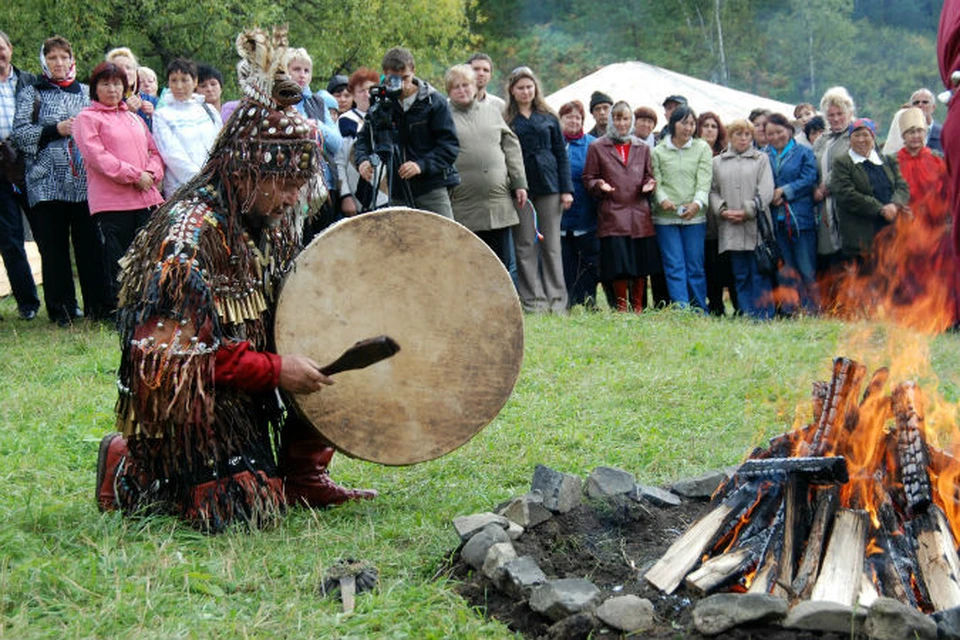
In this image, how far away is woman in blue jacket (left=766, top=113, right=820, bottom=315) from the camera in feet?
34.7

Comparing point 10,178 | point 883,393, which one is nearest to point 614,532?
point 883,393

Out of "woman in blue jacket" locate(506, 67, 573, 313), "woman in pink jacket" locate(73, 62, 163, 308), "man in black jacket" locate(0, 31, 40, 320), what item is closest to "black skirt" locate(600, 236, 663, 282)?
"woman in blue jacket" locate(506, 67, 573, 313)

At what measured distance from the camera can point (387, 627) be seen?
11.4 feet

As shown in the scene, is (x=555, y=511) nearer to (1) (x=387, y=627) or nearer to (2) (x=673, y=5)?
(1) (x=387, y=627)

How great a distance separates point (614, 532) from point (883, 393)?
112cm

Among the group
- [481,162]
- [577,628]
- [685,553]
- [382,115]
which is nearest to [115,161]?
→ [382,115]

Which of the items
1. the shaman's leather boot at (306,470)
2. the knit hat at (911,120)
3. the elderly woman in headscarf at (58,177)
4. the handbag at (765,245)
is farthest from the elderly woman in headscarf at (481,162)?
the shaman's leather boot at (306,470)

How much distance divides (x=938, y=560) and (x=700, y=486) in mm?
1294

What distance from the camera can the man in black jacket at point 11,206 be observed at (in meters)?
9.03

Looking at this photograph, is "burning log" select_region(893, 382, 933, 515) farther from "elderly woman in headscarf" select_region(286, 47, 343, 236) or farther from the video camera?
"elderly woman in headscarf" select_region(286, 47, 343, 236)

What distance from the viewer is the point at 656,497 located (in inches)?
179

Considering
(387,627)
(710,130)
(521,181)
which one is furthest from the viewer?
(710,130)

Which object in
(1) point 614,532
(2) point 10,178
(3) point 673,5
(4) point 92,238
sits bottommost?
(1) point 614,532

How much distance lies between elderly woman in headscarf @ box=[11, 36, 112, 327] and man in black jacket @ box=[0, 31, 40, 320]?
122 mm
